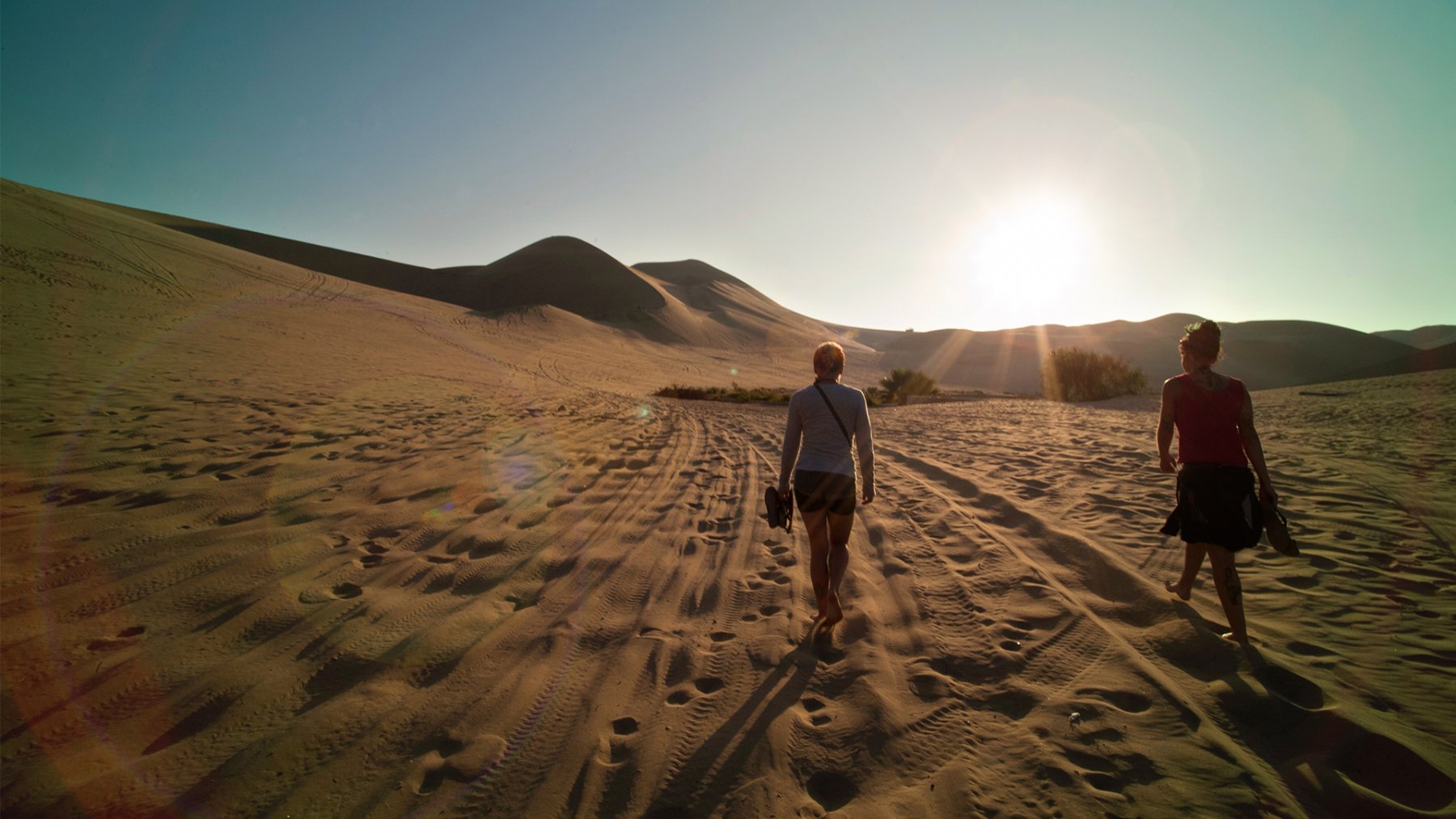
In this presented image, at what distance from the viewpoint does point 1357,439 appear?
9562mm

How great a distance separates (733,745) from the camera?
105 inches

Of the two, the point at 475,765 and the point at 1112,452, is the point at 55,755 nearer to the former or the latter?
the point at 475,765

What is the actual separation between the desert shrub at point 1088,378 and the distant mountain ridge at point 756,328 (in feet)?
49.7

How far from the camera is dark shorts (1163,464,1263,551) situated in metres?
3.48

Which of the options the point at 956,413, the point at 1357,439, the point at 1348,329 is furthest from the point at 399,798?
the point at 1348,329

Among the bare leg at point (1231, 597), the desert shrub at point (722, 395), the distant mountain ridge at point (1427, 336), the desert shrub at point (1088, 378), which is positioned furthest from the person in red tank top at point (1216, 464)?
the distant mountain ridge at point (1427, 336)

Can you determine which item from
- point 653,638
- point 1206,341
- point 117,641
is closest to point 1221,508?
point 1206,341

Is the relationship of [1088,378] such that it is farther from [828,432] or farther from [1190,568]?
[828,432]

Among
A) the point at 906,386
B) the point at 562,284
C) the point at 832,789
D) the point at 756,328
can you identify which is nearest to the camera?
the point at 832,789

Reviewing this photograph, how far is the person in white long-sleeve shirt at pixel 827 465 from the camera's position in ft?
11.7

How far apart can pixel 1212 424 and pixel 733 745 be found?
336cm

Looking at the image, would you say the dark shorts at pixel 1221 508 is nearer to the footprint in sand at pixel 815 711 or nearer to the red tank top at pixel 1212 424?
the red tank top at pixel 1212 424

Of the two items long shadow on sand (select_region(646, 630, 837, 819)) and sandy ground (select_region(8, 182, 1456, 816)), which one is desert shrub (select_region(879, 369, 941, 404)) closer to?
sandy ground (select_region(8, 182, 1456, 816))

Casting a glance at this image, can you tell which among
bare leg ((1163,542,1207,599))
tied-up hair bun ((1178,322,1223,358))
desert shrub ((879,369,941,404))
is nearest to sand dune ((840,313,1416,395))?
desert shrub ((879,369,941,404))
